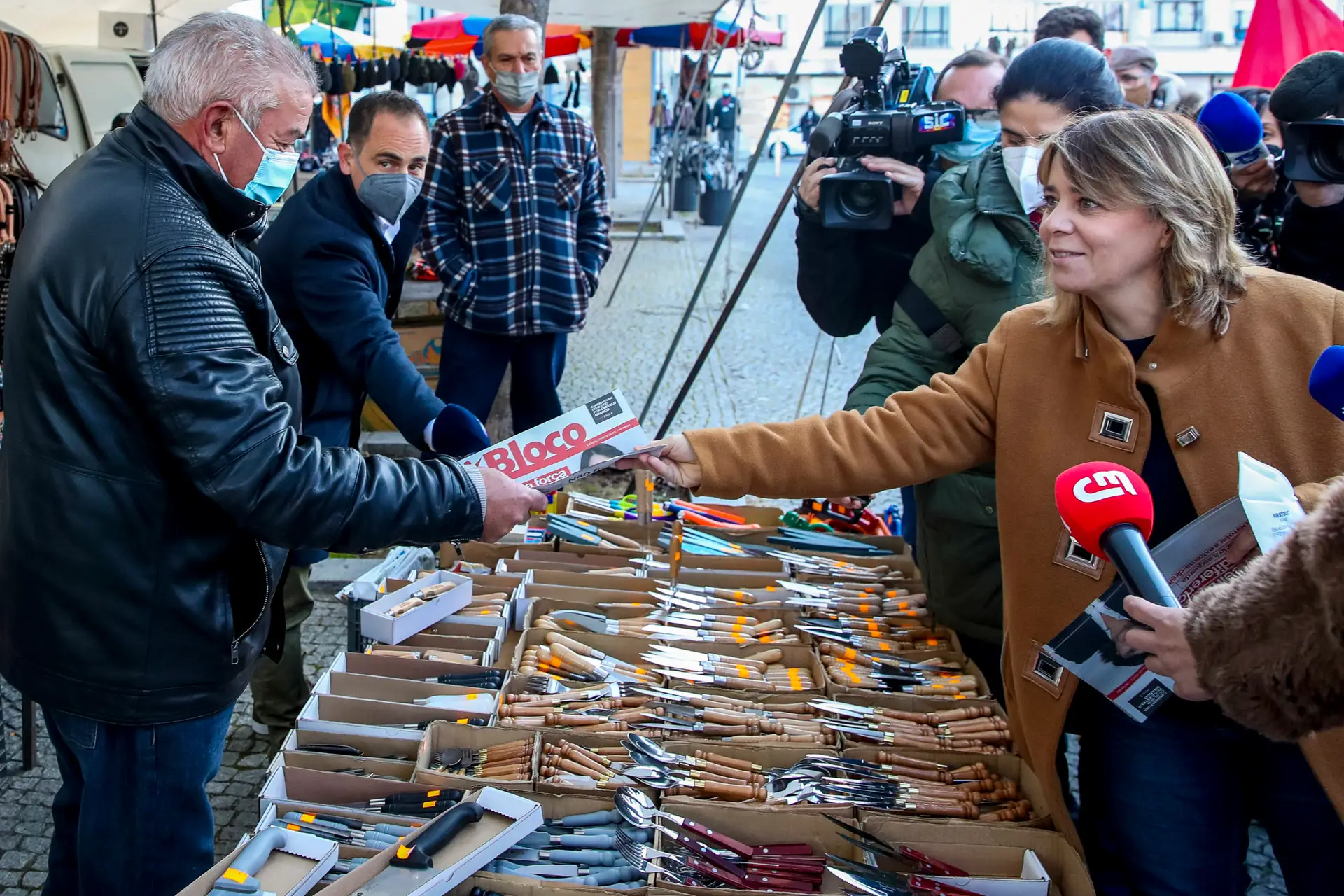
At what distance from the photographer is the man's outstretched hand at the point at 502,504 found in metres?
2.23

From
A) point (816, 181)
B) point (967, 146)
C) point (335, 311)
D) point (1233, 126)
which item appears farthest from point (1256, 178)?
point (335, 311)

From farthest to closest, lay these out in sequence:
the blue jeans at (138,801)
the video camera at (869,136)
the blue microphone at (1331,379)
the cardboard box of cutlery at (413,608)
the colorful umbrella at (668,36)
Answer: the colorful umbrella at (668,36), the video camera at (869,136), the cardboard box of cutlery at (413,608), the blue jeans at (138,801), the blue microphone at (1331,379)

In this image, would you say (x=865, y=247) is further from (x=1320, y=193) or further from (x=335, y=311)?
(x=335, y=311)

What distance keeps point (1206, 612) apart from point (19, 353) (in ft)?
6.16

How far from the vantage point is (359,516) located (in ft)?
6.61

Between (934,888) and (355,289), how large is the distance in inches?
82.2

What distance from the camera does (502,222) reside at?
4.94 meters

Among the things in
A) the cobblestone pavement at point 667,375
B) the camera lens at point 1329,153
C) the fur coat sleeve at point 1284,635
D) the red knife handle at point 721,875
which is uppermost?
the camera lens at point 1329,153

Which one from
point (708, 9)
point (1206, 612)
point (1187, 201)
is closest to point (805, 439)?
point (1187, 201)

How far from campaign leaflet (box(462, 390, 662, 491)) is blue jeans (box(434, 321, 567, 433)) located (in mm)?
2459

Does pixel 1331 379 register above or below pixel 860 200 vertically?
below

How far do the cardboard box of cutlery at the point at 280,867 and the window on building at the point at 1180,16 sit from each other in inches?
2058

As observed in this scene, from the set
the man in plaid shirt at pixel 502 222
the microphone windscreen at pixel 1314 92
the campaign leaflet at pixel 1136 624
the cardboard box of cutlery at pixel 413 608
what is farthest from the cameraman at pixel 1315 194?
the man in plaid shirt at pixel 502 222

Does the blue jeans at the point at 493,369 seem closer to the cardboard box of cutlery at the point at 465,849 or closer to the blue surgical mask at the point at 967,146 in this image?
the blue surgical mask at the point at 967,146
